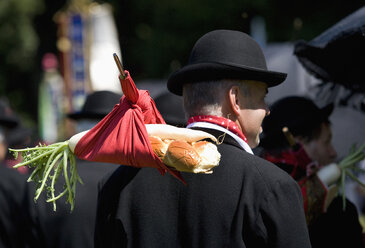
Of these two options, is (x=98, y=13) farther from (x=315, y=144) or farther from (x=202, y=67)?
(x=202, y=67)

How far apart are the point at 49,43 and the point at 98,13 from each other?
6.44 ft

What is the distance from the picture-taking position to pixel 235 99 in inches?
90.6

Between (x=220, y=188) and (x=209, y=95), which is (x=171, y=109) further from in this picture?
(x=220, y=188)

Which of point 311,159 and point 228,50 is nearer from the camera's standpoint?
point 228,50

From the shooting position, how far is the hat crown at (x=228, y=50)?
7.66 ft

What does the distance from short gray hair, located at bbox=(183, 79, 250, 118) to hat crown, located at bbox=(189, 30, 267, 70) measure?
9 cm

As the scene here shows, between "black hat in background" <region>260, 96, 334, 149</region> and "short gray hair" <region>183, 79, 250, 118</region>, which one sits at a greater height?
"short gray hair" <region>183, 79, 250, 118</region>

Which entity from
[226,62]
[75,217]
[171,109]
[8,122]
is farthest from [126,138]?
[8,122]

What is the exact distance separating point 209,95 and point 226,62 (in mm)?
160

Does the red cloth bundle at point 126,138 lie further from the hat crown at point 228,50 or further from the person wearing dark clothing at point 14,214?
the person wearing dark clothing at point 14,214

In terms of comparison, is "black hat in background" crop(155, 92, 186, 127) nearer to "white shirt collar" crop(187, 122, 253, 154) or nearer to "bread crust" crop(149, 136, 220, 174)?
"white shirt collar" crop(187, 122, 253, 154)

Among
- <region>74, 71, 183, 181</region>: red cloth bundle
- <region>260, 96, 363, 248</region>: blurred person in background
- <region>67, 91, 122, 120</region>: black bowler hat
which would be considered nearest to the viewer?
<region>74, 71, 183, 181</region>: red cloth bundle

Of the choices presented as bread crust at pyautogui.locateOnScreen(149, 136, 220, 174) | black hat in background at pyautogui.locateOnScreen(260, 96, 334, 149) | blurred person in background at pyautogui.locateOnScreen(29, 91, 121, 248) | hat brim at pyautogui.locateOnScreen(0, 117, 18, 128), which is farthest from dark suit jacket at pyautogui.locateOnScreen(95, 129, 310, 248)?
hat brim at pyautogui.locateOnScreen(0, 117, 18, 128)

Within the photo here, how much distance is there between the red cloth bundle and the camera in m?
2.05
